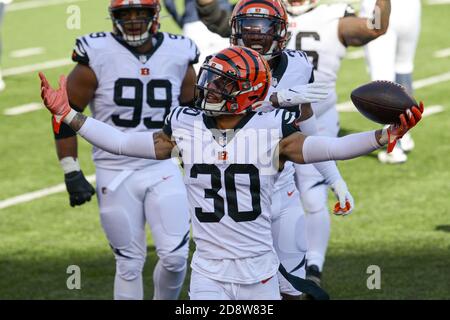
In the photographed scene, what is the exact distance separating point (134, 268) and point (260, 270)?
1.66 metres

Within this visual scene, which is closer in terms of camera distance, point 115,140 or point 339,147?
point 339,147

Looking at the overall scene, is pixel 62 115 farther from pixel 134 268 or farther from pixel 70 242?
pixel 70 242

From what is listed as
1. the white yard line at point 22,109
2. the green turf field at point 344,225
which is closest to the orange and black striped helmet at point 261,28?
the green turf field at point 344,225

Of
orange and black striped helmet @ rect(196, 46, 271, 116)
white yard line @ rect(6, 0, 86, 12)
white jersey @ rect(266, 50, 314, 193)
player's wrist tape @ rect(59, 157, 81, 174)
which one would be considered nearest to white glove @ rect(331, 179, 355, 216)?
white jersey @ rect(266, 50, 314, 193)

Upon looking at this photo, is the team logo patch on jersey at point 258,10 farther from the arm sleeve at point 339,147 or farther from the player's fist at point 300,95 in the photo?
the arm sleeve at point 339,147

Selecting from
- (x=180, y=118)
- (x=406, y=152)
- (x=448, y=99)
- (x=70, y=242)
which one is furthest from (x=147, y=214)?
(x=448, y=99)

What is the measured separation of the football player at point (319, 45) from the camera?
25.6 feet

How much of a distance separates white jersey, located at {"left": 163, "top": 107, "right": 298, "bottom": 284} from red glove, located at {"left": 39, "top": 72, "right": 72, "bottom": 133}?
2.18 feet

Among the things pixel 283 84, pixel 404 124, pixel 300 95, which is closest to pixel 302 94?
pixel 300 95

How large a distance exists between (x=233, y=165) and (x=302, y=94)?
76 centimetres

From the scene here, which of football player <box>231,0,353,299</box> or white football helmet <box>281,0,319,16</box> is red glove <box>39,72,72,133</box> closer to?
football player <box>231,0,353,299</box>

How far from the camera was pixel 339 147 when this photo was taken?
17.2 feet

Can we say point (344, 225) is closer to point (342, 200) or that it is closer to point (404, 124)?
point (342, 200)

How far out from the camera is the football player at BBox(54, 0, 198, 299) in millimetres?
6848
